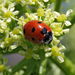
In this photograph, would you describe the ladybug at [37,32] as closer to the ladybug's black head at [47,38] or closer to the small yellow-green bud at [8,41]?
the ladybug's black head at [47,38]

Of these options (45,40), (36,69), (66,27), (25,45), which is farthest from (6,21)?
(36,69)

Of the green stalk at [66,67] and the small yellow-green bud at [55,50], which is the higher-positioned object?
the small yellow-green bud at [55,50]

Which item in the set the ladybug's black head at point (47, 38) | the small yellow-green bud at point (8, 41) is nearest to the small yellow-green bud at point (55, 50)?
the ladybug's black head at point (47, 38)

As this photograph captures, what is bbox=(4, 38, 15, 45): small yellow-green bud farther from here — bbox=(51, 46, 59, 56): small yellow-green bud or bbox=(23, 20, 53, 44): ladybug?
bbox=(51, 46, 59, 56): small yellow-green bud

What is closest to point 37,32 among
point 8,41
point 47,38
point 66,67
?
point 47,38

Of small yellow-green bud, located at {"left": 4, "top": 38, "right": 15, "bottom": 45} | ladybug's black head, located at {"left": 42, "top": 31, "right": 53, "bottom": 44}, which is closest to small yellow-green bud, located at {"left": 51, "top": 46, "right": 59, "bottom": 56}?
ladybug's black head, located at {"left": 42, "top": 31, "right": 53, "bottom": 44}

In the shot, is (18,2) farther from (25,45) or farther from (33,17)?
(25,45)

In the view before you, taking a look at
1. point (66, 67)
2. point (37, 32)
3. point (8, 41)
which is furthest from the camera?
point (66, 67)

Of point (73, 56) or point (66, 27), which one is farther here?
point (73, 56)

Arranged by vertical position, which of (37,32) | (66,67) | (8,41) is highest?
(37,32)

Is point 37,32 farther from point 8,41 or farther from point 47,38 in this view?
point 8,41

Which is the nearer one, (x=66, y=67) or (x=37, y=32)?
(x=37, y=32)
